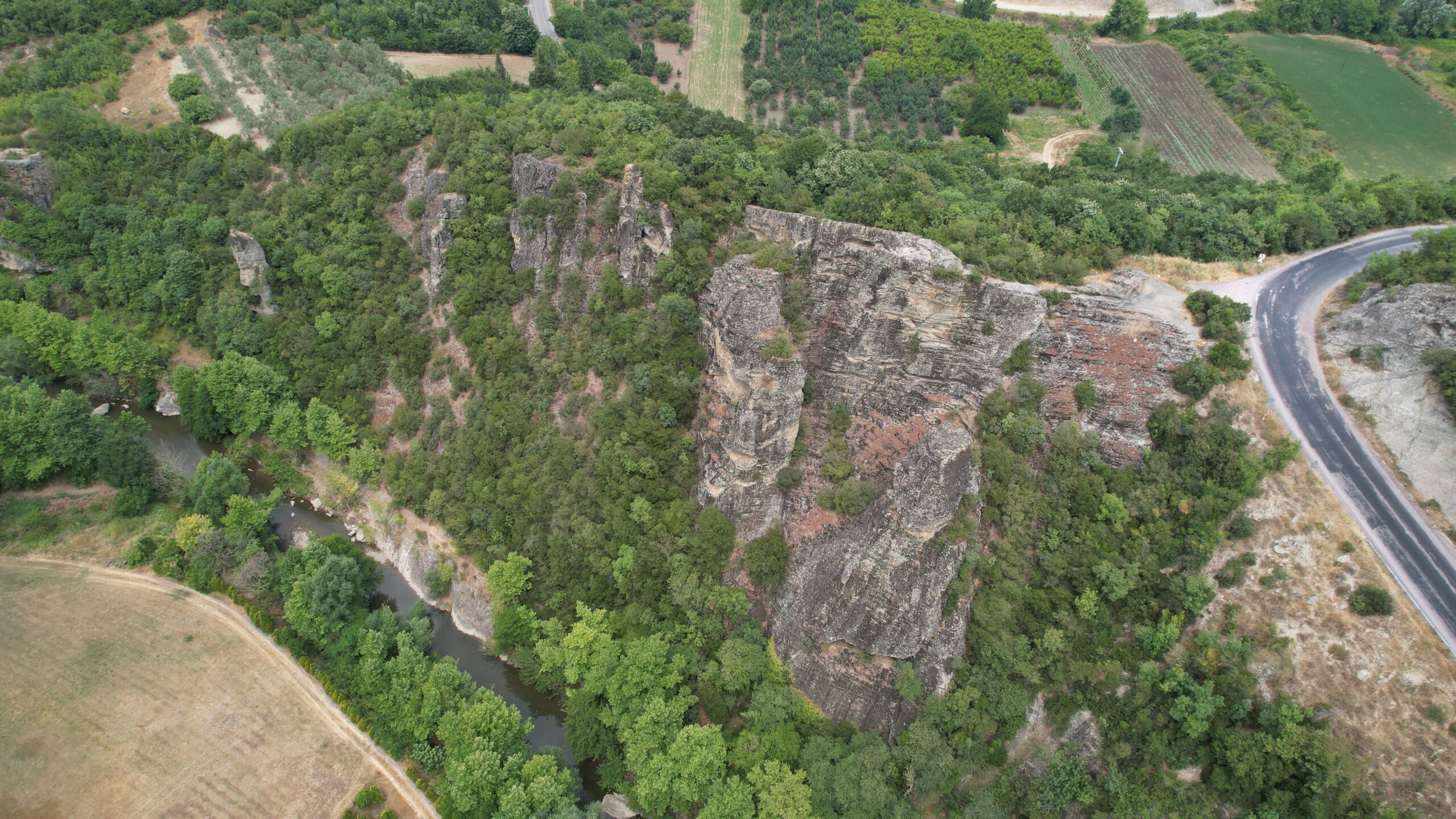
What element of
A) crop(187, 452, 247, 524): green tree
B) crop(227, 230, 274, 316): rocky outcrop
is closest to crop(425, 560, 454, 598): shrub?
crop(187, 452, 247, 524): green tree

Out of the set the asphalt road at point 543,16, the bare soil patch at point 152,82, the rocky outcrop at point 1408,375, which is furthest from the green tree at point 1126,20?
the bare soil patch at point 152,82

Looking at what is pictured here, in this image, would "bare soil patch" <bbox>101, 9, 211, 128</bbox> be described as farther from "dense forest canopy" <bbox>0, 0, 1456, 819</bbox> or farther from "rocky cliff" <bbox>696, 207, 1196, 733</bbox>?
"rocky cliff" <bbox>696, 207, 1196, 733</bbox>

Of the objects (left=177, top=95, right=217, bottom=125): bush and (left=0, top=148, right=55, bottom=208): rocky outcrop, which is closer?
(left=0, top=148, right=55, bottom=208): rocky outcrop

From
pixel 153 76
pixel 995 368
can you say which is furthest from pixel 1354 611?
pixel 153 76

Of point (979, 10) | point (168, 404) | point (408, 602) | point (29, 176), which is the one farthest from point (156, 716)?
point (979, 10)

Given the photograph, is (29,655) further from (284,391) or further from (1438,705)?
(1438,705)

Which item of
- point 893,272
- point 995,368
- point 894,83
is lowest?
point 995,368
